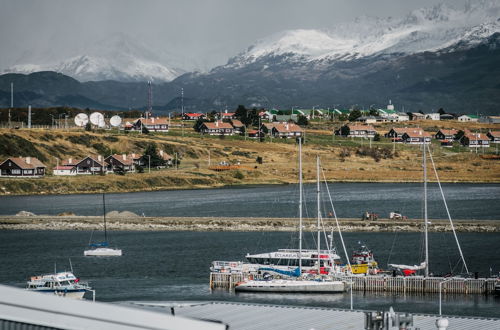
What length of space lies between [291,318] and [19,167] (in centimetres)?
11320

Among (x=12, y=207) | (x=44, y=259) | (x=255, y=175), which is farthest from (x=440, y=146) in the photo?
(x=44, y=259)

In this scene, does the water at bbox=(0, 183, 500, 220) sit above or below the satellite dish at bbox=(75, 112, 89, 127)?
below

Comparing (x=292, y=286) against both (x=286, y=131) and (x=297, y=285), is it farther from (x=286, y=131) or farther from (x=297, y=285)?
(x=286, y=131)

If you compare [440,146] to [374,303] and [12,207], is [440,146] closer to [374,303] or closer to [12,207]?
[12,207]

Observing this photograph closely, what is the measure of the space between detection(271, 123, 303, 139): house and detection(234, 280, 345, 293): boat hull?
140893 mm

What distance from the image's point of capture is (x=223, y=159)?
6147 inches

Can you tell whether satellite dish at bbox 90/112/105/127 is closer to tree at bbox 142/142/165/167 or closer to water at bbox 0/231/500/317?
tree at bbox 142/142/165/167

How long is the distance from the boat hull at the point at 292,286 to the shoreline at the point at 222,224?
963 inches

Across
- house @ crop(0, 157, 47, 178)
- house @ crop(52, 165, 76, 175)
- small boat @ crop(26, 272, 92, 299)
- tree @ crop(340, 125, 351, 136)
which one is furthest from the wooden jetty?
tree @ crop(340, 125, 351, 136)

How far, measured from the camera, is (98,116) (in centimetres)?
18000

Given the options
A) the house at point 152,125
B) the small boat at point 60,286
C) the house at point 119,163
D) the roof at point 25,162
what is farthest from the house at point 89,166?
the small boat at point 60,286

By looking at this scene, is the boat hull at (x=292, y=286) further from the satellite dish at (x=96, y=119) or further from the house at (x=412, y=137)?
the house at (x=412, y=137)

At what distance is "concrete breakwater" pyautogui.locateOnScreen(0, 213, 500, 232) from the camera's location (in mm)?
77188

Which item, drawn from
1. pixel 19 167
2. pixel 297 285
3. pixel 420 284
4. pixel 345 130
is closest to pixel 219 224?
pixel 297 285
